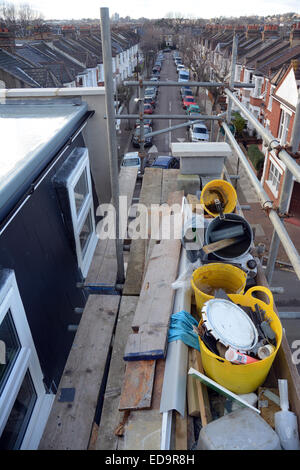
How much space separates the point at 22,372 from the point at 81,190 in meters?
3.78

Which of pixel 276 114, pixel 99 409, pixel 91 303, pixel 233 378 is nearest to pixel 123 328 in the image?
pixel 91 303

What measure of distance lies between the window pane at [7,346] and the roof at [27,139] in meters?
1.10

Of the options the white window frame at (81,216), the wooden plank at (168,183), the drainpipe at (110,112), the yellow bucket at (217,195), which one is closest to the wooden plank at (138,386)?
the drainpipe at (110,112)

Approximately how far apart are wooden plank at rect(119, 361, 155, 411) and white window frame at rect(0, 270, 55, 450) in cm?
116

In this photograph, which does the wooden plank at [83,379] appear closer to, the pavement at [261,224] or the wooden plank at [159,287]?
the wooden plank at [159,287]

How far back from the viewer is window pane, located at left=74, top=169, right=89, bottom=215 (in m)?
6.41

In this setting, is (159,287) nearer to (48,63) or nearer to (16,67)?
(16,67)

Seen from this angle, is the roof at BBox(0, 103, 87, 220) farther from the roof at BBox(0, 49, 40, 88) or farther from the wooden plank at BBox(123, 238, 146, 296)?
the roof at BBox(0, 49, 40, 88)

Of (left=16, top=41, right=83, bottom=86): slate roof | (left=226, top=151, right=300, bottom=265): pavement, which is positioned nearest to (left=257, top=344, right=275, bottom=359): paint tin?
(left=226, top=151, right=300, bottom=265): pavement

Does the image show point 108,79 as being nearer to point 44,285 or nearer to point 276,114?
point 44,285

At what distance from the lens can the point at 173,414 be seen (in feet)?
9.80

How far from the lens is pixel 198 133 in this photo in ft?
109

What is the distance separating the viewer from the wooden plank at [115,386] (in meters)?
3.21
